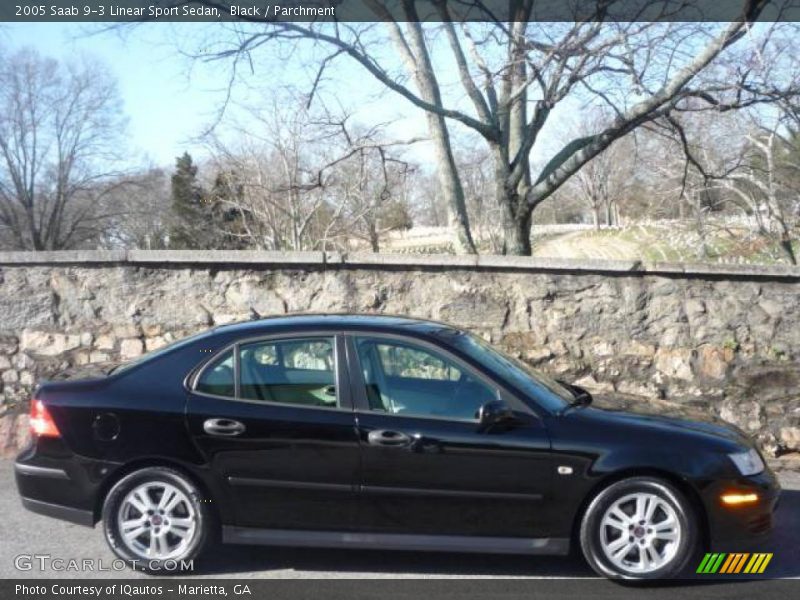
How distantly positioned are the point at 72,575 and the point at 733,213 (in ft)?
70.6

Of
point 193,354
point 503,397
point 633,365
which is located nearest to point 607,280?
point 633,365

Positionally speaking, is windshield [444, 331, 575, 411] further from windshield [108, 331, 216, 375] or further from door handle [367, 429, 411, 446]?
windshield [108, 331, 216, 375]

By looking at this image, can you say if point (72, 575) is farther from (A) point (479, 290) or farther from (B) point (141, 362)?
(A) point (479, 290)

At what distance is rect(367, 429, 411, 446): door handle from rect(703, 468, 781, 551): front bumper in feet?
5.36

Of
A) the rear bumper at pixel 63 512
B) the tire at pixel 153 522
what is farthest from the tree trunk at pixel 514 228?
the rear bumper at pixel 63 512

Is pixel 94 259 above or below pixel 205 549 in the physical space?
above

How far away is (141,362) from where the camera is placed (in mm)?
5133

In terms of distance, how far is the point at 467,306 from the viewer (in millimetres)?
7984

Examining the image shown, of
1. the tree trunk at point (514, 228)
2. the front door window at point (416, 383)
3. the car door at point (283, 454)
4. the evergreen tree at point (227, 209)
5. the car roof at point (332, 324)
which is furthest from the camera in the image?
the evergreen tree at point (227, 209)

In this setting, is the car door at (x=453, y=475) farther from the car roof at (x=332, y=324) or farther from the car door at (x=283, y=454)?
the car roof at (x=332, y=324)

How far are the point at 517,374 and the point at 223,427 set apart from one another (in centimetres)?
174

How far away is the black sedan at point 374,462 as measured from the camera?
15.3ft

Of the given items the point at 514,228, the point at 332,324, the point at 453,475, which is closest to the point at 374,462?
the point at 453,475

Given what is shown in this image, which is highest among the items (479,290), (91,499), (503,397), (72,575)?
(479,290)
